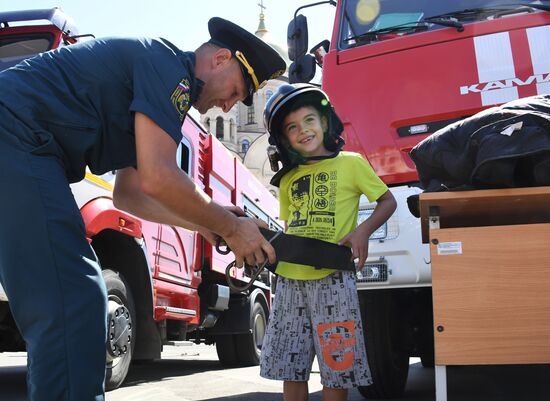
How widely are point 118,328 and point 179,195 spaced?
3167mm

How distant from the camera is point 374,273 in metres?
3.62

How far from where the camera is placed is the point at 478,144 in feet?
7.70

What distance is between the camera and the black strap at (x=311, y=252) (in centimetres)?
258

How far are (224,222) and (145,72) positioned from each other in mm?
496

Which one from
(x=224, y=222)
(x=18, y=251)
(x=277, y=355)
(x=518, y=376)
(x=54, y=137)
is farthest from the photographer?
(x=518, y=376)

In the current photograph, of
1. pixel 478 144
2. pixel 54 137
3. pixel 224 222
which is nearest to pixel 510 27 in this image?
pixel 478 144

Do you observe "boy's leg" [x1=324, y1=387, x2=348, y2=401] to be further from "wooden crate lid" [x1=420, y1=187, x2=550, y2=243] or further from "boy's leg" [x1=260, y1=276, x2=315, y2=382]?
"wooden crate lid" [x1=420, y1=187, x2=550, y2=243]

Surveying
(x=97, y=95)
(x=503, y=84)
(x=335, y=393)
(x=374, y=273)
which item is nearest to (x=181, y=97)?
(x=97, y=95)

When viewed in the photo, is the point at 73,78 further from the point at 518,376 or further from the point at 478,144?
the point at 518,376

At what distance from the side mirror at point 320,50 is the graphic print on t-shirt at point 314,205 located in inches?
73.4

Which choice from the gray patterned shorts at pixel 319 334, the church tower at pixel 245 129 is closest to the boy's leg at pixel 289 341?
the gray patterned shorts at pixel 319 334

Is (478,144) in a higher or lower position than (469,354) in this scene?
higher

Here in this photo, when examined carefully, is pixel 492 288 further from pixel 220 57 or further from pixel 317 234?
pixel 220 57

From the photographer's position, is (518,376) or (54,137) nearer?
(54,137)
